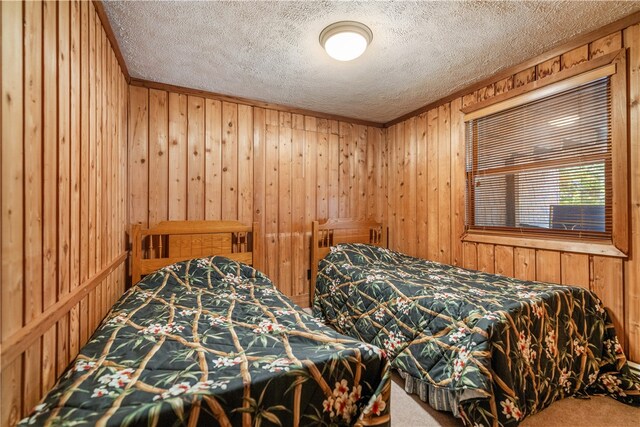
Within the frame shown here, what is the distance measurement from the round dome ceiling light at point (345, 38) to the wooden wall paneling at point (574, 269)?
7.01 feet

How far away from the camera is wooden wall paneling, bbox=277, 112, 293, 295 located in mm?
3176

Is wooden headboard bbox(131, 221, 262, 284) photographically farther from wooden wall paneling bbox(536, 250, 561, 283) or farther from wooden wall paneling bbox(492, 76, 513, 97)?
wooden wall paneling bbox(492, 76, 513, 97)

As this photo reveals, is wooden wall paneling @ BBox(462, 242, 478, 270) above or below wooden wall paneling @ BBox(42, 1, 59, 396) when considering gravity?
below

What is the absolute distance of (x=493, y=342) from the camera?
1432mm

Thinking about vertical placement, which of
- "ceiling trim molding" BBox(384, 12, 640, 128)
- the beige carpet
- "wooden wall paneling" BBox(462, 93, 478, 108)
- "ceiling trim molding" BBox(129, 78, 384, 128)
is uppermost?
Answer: "ceiling trim molding" BBox(384, 12, 640, 128)

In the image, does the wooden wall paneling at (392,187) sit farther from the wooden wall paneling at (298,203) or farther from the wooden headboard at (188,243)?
the wooden headboard at (188,243)

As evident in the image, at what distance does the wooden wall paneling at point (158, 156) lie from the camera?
261 centimetres

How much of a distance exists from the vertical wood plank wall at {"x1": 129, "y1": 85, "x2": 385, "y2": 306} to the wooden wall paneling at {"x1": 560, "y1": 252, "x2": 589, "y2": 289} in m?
2.02

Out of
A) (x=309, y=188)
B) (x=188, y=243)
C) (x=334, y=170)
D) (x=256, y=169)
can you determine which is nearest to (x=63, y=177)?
(x=188, y=243)

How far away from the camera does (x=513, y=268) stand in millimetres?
2445

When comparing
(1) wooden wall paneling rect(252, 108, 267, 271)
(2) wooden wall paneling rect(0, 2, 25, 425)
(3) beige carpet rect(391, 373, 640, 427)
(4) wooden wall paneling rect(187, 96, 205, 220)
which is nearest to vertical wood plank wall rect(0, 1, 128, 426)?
(2) wooden wall paneling rect(0, 2, 25, 425)

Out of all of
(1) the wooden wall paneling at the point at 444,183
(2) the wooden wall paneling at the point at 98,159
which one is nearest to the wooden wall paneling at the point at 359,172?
(1) the wooden wall paneling at the point at 444,183

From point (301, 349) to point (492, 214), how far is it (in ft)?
7.55

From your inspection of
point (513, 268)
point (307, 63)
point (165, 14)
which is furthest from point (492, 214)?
point (165, 14)
